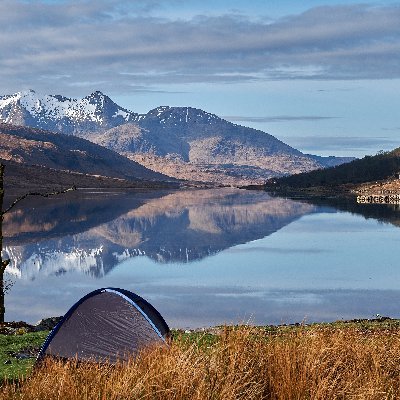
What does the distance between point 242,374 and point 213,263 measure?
169 ft

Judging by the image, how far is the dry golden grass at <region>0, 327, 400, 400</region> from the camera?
9164mm

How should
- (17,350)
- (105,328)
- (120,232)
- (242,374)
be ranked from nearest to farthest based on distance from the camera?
(242,374) → (105,328) → (17,350) → (120,232)

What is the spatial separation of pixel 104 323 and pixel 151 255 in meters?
50.4

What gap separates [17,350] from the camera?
67.0 feet

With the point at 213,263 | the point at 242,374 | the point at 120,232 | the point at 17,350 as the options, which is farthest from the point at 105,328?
the point at 120,232

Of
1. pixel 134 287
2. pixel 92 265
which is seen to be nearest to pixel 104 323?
pixel 134 287

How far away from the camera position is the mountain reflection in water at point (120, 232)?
205ft

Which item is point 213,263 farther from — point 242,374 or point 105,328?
point 242,374

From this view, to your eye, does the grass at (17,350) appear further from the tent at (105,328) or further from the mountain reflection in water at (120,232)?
the mountain reflection in water at (120,232)

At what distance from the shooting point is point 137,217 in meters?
107

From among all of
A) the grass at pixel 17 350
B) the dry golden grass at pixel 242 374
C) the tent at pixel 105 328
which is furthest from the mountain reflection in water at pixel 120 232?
the dry golden grass at pixel 242 374

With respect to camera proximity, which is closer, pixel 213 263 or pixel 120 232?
pixel 213 263

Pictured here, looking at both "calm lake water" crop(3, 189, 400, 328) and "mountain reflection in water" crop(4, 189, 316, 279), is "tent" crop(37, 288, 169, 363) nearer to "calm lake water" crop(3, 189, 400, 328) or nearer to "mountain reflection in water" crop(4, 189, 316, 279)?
"calm lake water" crop(3, 189, 400, 328)

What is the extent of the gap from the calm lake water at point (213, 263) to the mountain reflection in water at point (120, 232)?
16 cm
